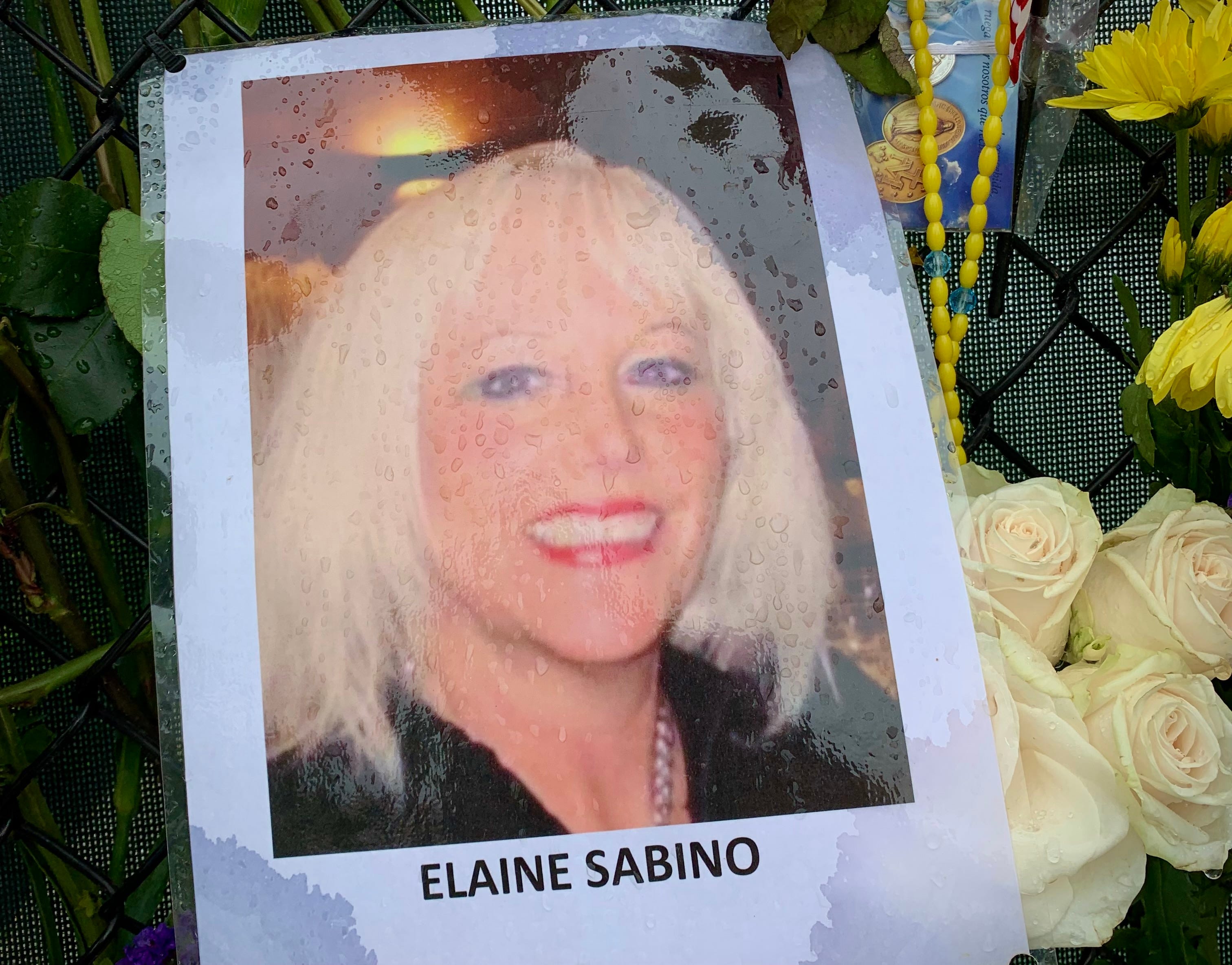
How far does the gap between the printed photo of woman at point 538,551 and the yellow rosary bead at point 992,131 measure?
12 cm

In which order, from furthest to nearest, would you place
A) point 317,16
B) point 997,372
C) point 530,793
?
point 997,372 → point 317,16 → point 530,793

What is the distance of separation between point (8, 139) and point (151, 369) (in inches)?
9.7

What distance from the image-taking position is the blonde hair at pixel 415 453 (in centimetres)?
29

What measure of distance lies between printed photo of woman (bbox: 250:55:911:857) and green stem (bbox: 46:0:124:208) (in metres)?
0.16

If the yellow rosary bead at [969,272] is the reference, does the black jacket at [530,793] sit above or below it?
below

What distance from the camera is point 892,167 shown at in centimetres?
34

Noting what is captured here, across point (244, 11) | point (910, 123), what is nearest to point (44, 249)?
point (244, 11)

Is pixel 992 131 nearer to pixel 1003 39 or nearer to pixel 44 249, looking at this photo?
pixel 1003 39

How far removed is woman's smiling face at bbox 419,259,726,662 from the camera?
0.29 metres

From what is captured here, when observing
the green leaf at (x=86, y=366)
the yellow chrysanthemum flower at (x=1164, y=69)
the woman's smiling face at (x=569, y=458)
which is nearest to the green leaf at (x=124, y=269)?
the green leaf at (x=86, y=366)

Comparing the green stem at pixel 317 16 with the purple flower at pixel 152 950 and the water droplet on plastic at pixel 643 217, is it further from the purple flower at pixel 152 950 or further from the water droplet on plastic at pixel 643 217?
the purple flower at pixel 152 950

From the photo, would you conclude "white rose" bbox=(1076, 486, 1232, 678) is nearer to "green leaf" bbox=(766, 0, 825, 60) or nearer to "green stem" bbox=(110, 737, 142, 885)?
"green leaf" bbox=(766, 0, 825, 60)

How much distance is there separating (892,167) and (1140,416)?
135 millimetres

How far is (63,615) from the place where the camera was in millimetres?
375
